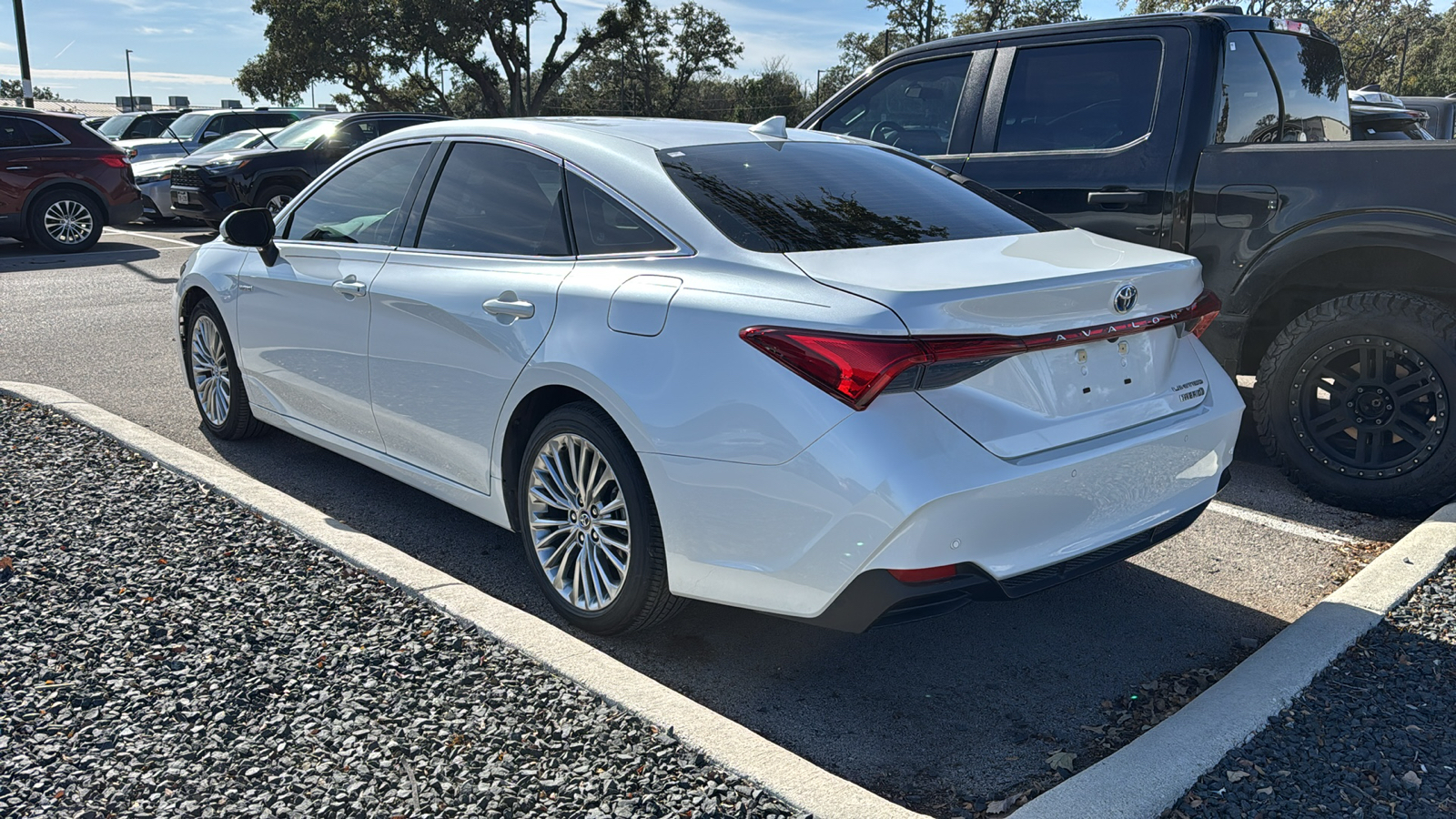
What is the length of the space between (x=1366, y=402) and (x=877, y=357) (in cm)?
296

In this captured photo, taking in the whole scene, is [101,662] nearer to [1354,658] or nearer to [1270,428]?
[1354,658]

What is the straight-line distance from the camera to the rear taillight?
2688 millimetres

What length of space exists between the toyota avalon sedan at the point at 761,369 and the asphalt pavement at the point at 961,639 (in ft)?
1.16

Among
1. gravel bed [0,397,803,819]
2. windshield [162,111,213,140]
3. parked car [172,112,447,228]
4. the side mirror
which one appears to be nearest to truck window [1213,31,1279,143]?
gravel bed [0,397,803,819]

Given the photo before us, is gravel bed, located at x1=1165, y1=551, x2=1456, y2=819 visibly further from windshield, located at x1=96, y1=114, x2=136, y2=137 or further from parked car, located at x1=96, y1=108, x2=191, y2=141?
windshield, located at x1=96, y1=114, x2=136, y2=137

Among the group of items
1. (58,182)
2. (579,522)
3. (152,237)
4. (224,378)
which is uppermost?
(58,182)

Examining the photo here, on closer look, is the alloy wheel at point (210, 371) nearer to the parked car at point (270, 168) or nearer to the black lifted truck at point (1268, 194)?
the black lifted truck at point (1268, 194)

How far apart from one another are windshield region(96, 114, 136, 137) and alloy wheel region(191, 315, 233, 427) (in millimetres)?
20579

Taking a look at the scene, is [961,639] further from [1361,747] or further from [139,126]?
[139,126]

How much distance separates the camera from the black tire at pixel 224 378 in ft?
17.8

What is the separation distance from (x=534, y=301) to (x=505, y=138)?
32.2 inches

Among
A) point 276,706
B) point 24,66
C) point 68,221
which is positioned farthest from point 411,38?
point 276,706

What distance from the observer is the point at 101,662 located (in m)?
3.21

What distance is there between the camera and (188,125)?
20.4 meters
